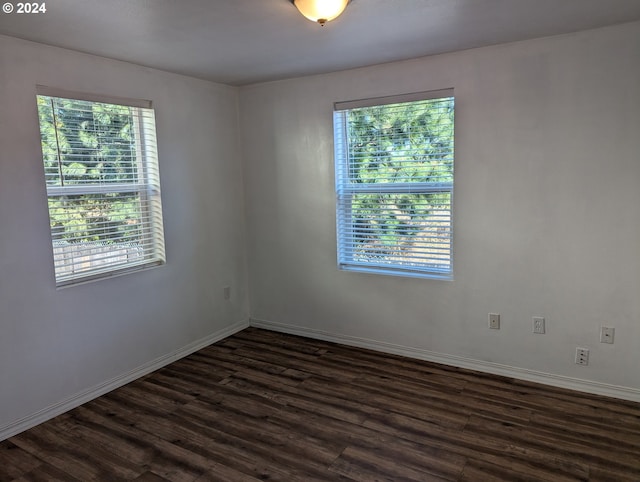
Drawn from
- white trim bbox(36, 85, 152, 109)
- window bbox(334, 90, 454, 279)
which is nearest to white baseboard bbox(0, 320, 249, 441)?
window bbox(334, 90, 454, 279)

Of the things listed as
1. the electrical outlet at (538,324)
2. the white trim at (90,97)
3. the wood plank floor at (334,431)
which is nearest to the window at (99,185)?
the white trim at (90,97)

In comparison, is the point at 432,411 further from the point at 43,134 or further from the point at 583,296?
the point at 43,134

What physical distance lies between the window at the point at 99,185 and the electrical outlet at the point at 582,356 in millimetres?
3167

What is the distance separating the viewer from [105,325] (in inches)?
127

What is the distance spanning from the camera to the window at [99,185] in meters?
2.91

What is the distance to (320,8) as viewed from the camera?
2.12 m

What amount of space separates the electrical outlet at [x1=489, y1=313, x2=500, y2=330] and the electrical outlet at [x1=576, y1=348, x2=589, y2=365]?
1.73 ft

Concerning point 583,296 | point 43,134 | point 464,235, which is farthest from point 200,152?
point 583,296

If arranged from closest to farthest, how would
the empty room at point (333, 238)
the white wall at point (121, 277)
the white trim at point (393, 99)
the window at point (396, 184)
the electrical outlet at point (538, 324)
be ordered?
the empty room at point (333, 238) < the white wall at point (121, 277) < the electrical outlet at point (538, 324) < the white trim at point (393, 99) < the window at point (396, 184)

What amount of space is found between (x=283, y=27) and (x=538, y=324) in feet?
8.48

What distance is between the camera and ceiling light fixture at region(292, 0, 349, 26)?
2.09 m

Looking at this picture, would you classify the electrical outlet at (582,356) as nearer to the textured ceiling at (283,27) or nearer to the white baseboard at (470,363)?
the white baseboard at (470,363)

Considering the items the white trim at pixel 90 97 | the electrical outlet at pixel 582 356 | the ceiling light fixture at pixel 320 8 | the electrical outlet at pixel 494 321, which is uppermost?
the ceiling light fixture at pixel 320 8

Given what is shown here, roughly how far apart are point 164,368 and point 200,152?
1.85 meters
